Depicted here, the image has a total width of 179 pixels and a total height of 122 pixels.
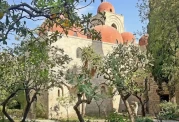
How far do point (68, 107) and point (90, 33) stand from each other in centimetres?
2169

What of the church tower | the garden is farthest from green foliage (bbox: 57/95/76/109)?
the church tower

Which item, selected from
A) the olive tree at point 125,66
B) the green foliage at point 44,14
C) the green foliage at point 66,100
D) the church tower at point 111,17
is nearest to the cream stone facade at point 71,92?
the green foliage at point 66,100

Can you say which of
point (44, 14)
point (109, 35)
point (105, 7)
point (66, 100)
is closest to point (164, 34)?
point (66, 100)

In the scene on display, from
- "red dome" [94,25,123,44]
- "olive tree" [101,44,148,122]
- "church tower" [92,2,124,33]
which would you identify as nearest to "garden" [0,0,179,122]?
"olive tree" [101,44,148,122]

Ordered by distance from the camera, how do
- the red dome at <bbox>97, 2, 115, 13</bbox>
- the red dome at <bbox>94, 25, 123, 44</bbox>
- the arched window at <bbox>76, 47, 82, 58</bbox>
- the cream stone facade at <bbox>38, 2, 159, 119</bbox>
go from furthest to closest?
1. the red dome at <bbox>97, 2, 115, 13</bbox>
2. the red dome at <bbox>94, 25, 123, 44</bbox>
3. the arched window at <bbox>76, 47, 82, 58</bbox>
4. the cream stone facade at <bbox>38, 2, 159, 119</bbox>

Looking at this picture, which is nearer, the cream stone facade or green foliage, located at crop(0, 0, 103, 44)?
green foliage, located at crop(0, 0, 103, 44)

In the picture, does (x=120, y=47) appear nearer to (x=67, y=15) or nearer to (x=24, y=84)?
(x=24, y=84)

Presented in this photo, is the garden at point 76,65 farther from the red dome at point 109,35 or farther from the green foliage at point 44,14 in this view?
the red dome at point 109,35

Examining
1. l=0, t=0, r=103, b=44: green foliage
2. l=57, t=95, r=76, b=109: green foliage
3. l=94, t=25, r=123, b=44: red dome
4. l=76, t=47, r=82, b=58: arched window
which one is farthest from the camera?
l=94, t=25, r=123, b=44: red dome

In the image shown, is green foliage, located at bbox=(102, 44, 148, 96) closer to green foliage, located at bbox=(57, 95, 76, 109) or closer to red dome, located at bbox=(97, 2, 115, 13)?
green foliage, located at bbox=(57, 95, 76, 109)

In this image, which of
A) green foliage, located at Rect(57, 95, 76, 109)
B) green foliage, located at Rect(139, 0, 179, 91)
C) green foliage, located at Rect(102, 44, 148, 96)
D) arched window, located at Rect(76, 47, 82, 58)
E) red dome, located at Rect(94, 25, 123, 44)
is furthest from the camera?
red dome, located at Rect(94, 25, 123, 44)

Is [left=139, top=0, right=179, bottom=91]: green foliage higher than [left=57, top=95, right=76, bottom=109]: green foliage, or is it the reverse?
[left=139, top=0, right=179, bottom=91]: green foliage

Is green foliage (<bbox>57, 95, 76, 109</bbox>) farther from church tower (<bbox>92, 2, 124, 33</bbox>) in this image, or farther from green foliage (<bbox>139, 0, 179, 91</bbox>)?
church tower (<bbox>92, 2, 124, 33</bbox>)

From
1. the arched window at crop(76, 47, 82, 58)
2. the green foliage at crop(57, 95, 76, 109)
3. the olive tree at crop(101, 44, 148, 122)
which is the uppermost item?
the arched window at crop(76, 47, 82, 58)
